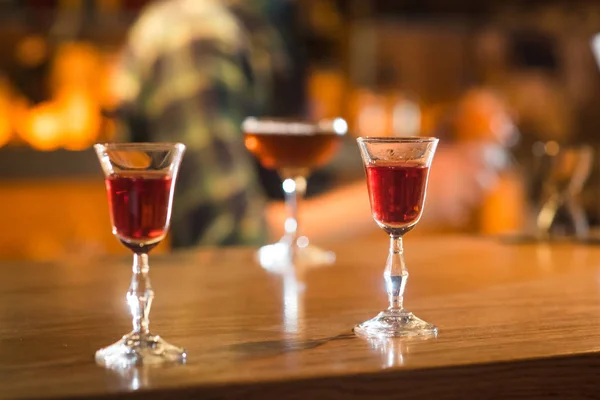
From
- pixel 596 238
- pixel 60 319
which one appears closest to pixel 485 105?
pixel 596 238

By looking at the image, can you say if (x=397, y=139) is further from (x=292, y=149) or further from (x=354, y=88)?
(x=354, y=88)

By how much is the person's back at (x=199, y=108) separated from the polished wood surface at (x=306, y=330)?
1.54 ft

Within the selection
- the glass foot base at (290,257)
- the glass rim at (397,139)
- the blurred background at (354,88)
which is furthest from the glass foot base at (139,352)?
the blurred background at (354,88)

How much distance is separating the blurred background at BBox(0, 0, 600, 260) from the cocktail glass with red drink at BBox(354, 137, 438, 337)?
5.73ft

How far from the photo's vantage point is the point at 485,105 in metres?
4.61

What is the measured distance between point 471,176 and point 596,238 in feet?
3.04

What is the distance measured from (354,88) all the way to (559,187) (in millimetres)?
2972

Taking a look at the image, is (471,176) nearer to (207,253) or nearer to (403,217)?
(207,253)

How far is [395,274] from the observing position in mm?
1056

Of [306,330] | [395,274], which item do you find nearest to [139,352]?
[306,330]

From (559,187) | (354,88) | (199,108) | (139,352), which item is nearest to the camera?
(139,352)

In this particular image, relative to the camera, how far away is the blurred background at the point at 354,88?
3.71 meters

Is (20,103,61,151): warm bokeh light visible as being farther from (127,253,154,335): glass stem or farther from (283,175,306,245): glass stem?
(127,253,154,335): glass stem

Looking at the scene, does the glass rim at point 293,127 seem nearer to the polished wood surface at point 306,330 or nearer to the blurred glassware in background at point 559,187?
the polished wood surface at point 306,330
